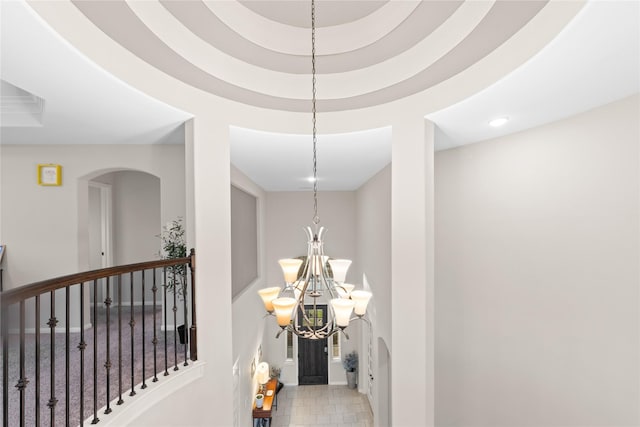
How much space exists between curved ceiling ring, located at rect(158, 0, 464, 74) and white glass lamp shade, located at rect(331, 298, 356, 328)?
6.58 feet

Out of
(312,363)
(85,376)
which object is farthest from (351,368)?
(85,376)

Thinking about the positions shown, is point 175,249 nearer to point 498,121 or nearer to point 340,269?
point 340,269

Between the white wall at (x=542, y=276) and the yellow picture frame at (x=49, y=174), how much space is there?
14.2 feet

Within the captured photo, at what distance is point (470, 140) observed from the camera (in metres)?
3.09

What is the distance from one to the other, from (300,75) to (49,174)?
9.94ft

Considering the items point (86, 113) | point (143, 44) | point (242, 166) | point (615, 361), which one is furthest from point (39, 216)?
point (615, 361)

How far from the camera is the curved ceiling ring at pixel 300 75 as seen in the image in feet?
6.68

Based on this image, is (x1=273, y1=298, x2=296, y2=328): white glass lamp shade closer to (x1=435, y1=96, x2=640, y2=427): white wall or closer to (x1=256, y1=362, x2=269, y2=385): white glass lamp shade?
(x1=435, y1=96, x2=640, y2=427): white wall

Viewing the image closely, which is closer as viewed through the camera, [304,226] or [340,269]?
[340,269]

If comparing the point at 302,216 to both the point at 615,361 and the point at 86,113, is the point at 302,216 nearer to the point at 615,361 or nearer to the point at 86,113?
the point at 86,113

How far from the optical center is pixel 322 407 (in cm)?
658

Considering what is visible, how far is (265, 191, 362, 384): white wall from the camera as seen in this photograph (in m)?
7.57

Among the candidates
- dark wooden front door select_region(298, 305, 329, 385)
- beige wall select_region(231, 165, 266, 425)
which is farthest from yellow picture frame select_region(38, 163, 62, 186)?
dark wooden front door select_region(298, 305, 329, 385)

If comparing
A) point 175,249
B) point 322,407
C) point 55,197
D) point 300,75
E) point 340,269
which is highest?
point 300,75
